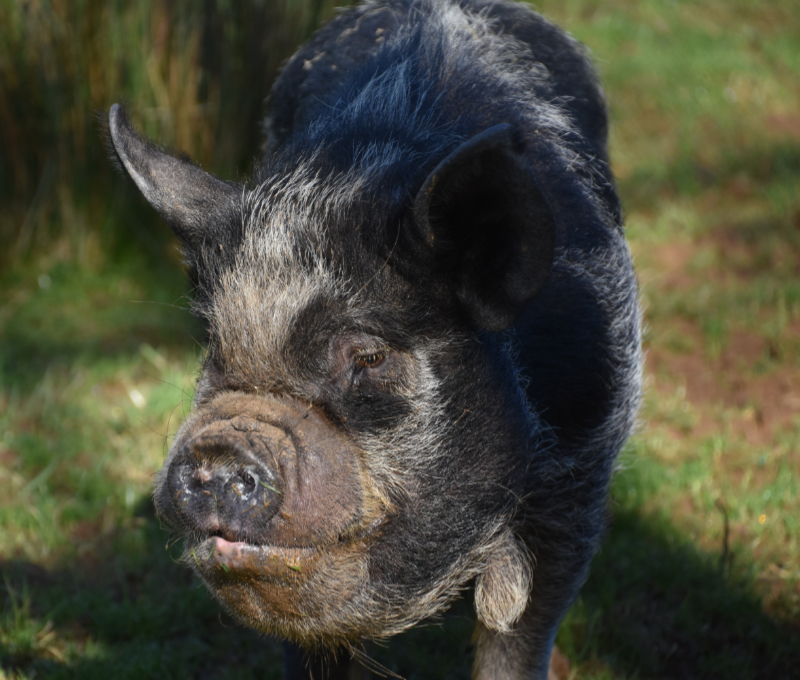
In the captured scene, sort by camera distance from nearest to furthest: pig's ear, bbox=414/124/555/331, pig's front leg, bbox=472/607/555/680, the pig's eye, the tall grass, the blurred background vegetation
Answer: pig's ear, bbox=414/124/555/331
the pig's eye
pig's front leg, bbox=472/607/555/680
the blurred background vegetation
the tall grass

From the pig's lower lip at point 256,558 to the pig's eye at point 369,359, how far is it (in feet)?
1.62

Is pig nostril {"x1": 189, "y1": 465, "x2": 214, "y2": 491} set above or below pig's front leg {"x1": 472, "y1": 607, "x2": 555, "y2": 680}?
above

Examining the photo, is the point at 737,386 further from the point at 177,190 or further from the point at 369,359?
the point at 177,190

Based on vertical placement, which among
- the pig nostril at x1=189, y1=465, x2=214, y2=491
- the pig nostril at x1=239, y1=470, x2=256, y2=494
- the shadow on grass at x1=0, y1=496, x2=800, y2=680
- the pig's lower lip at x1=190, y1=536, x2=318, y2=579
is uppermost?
the pig nostril at x1=239, y1=470, x2=256, y2=494

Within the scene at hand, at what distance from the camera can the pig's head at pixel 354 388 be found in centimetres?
221

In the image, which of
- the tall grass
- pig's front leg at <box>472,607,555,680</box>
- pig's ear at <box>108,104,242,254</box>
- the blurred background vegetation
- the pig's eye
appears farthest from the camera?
the tall grass

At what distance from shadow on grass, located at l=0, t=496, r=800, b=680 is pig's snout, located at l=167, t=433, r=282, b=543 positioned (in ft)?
3.97

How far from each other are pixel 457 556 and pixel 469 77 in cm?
164

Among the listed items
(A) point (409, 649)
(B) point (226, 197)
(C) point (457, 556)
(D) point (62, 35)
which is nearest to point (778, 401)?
(A) point (409, 649)

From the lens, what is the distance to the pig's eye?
2.37 metres

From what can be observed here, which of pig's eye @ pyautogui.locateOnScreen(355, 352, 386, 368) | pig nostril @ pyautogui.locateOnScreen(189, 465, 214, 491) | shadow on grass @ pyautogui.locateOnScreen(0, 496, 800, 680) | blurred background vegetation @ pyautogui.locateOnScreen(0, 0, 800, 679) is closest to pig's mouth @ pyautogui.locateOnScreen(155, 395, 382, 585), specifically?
pig nostril @ pyautogui.locateOnScreen(189, 465, 214, 491)

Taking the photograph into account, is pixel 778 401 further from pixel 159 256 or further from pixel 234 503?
pixel 159 256

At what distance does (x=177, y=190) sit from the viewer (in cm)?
272

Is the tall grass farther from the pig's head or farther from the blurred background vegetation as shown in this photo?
the pig's head
